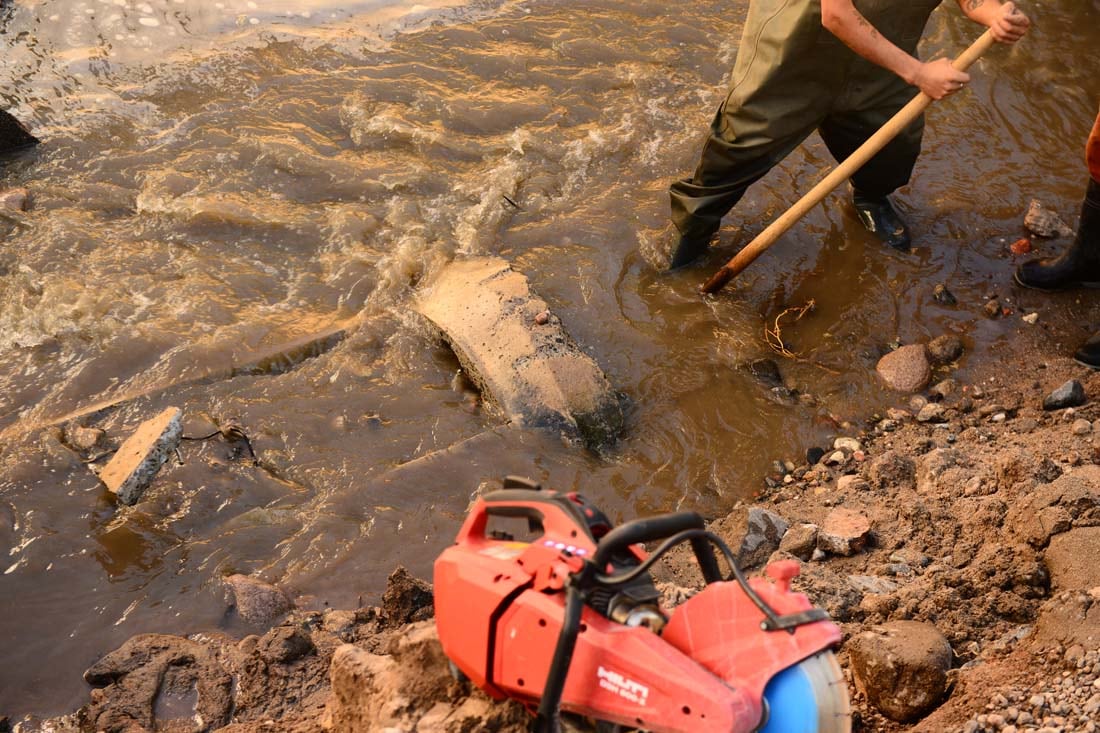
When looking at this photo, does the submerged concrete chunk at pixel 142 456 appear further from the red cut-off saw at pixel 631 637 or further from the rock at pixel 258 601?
the red cut-off saw at pixel 631 637

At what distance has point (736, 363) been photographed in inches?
158

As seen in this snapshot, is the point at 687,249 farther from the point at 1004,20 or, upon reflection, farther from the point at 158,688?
the point at 158,688

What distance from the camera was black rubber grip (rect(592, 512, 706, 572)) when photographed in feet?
5.75

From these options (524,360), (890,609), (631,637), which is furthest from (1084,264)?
(631,637)

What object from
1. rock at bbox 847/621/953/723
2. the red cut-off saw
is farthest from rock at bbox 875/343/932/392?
the red cut-off saw

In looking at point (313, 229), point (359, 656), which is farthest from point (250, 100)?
point (359, 656)

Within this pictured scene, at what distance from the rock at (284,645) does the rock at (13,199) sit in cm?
297

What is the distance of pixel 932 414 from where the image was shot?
12.3 feet

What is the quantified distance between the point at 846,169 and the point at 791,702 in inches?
98.0

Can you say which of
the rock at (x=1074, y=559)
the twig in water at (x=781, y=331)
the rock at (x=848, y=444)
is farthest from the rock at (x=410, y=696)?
the twig in water at (x=781, y=331)

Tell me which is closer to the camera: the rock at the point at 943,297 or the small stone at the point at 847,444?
the small stone at the point at 847,444

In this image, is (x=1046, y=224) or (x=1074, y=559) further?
(x=1046, y=224)

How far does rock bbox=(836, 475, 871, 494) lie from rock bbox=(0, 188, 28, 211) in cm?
409

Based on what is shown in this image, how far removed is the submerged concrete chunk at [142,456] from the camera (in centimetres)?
329
